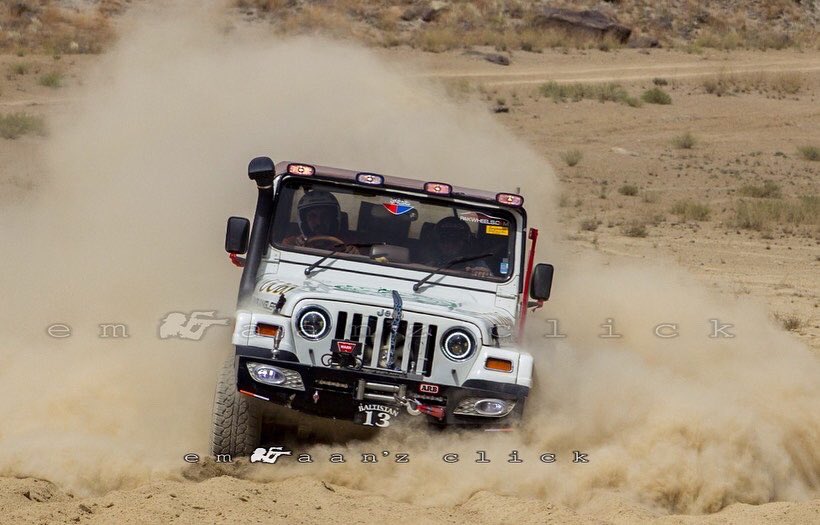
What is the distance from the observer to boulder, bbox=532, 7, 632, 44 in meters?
41.9

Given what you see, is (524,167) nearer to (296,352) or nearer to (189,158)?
(189,158)

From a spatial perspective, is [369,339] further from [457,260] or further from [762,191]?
[762,191]

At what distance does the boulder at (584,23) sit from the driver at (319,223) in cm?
3413

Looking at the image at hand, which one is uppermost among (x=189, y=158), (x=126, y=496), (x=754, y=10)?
(x=754, y=10)

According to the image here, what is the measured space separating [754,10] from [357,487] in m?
46.3

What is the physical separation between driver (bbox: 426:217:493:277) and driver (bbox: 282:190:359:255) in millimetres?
559

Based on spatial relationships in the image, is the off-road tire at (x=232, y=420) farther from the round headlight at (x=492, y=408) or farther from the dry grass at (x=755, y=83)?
the dry grass at (x=755, y=83)

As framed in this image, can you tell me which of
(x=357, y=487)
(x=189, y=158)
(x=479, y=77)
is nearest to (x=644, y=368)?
(x=357, y=487)

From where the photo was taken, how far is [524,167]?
14227 millimetres

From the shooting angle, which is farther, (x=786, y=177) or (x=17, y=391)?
(x=786, y=177)

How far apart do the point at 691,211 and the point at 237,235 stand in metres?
14.1

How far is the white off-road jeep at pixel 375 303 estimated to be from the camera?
7504 millimetres

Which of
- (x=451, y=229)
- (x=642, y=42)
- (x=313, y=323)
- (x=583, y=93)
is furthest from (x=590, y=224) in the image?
(x=642, y=42)

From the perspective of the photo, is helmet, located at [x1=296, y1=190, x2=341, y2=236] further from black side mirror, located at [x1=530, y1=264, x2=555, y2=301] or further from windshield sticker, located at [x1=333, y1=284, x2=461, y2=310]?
black side mirror, located at [x1=530, y1=264, x2=555, y2=301]
